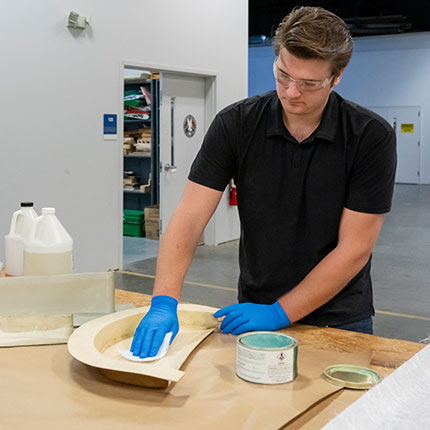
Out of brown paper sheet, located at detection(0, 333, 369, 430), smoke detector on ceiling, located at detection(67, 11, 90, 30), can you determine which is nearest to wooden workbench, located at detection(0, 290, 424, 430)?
brown paper sheet, located at detection(0, 333, 369, 430)

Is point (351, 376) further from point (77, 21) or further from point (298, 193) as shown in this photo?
point (77, 21)

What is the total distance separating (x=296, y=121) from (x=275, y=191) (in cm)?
21

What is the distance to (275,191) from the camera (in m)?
1.68

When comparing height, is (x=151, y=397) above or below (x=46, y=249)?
below

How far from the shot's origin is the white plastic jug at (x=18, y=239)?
5.44 ft

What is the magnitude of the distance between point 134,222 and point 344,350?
653 cm

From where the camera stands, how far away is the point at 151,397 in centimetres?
106

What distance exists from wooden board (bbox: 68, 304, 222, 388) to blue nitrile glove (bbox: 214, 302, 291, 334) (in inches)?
1.5

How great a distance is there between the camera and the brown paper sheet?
96 cm

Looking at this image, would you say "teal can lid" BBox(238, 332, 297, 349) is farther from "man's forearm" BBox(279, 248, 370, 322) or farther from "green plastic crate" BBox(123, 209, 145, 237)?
"green plastic crate" BBox(123, 209, 145, 237)

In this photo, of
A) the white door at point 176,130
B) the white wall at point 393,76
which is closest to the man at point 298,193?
the white door at point 176,130

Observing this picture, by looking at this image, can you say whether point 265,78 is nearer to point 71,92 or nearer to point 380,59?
point 380,59

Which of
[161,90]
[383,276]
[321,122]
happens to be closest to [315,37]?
[321,122]

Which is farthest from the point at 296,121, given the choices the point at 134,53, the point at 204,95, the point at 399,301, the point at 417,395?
the point at 204,95
